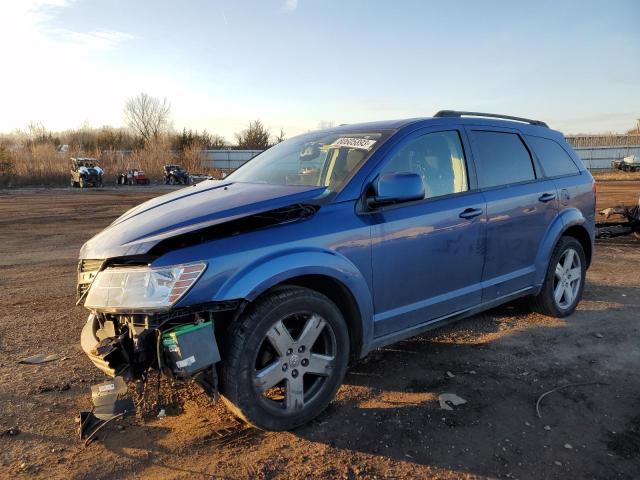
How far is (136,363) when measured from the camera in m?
2.54

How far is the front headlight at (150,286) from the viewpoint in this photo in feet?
8.04

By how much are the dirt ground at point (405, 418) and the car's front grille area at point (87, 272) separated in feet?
2.75

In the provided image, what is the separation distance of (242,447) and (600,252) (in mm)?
7724

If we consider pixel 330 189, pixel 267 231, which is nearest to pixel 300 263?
pixel 267 231

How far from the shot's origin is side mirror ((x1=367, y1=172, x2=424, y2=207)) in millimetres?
3057

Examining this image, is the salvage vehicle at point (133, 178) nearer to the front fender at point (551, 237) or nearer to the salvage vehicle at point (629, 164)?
the front fender at point (551, 237)

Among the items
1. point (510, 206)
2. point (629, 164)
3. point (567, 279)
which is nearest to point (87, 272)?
point (510, 206)

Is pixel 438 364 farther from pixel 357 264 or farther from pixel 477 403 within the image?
pixel 357 264

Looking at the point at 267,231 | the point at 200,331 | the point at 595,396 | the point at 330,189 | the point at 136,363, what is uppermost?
the point at 330,189

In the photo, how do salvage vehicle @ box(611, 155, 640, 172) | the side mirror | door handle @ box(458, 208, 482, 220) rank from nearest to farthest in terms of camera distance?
the side mirror < door handle @ box(458, 208, 482, 220) < salvage vehicle @ box(611, 155, 640, 172)

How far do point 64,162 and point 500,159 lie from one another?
4524 centimetres

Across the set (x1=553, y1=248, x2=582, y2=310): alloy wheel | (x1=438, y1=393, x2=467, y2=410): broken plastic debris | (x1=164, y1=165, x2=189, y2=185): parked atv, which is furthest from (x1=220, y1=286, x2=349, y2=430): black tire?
(x1=164, y1=165, x2=189, y2=185): parked atv

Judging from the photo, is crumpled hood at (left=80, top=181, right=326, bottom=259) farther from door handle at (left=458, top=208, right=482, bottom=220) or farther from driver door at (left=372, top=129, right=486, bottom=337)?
door handle at (left=458, top=208, right=482, bottom=220)

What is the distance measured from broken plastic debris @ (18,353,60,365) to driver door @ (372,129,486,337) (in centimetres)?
272
